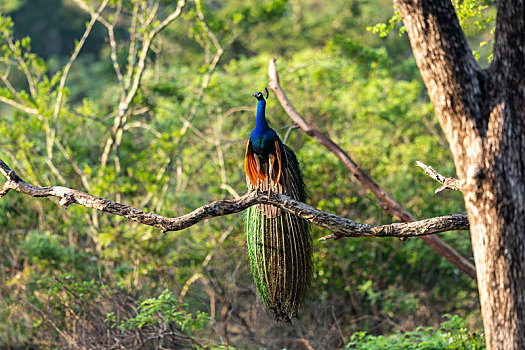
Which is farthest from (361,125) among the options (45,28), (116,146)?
(45,28)

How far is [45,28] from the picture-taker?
21.7 meters

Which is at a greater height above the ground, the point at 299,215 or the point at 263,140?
the point at 263,140

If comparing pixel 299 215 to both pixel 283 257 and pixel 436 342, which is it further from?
pixel 436 342

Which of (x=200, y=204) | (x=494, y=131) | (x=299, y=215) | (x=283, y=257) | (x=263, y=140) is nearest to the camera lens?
(x=494, y=131)

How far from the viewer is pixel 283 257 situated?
12.5 feet

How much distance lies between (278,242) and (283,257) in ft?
0.34

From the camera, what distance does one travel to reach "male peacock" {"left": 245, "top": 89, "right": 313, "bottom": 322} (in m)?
3.67

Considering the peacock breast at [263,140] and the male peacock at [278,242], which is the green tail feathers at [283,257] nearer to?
the male peacock at [278,242]

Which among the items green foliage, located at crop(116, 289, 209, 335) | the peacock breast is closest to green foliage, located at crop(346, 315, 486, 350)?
green foliage, located at crop(116, 289, 209, 335)

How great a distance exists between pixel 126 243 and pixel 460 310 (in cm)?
409

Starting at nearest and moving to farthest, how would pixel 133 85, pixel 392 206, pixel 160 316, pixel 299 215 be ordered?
pixel 299 215
pixel 160 316
pixel 392 206
pixel 133 85

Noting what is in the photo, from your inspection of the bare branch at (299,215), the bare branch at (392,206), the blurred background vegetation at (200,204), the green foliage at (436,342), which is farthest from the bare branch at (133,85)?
the bare branch at (299,215)

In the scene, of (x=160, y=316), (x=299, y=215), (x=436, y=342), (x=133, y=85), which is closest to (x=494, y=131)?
(x=299, y=215)

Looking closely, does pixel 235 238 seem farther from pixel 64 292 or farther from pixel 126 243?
pixel 64 292
